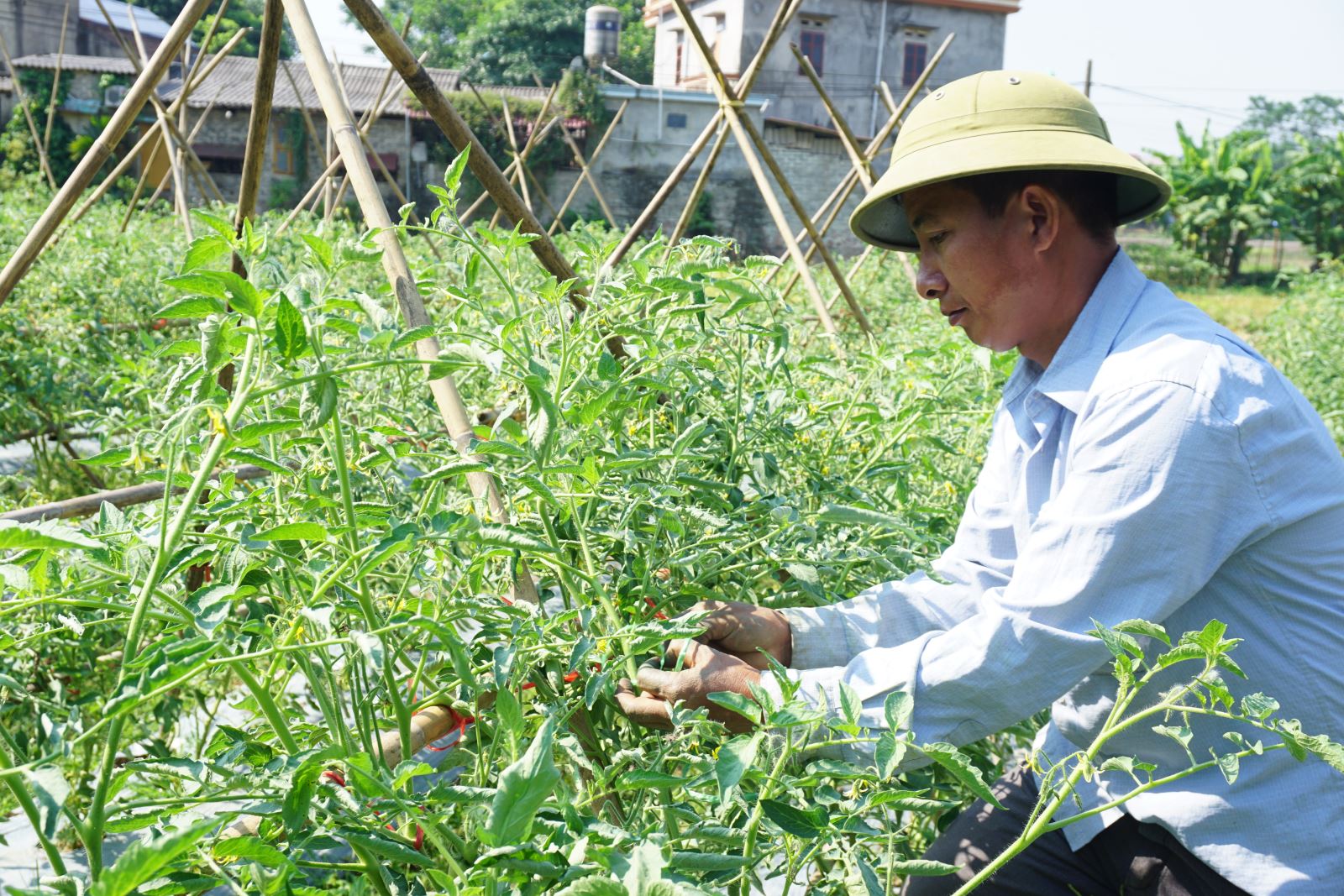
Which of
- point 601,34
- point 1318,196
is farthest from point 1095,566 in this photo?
point 601,34

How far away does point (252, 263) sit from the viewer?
99 cm

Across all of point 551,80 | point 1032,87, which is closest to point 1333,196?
point 551,80

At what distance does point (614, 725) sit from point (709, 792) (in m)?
0.33

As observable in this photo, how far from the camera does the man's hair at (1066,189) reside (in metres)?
1.45

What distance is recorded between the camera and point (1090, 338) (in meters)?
1.46

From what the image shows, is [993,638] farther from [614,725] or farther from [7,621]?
[7,621]

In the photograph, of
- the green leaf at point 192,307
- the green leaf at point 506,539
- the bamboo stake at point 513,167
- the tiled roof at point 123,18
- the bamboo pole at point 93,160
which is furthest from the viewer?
the tiled roof at point 123,18

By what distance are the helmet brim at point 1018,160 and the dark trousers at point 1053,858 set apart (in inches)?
32.5

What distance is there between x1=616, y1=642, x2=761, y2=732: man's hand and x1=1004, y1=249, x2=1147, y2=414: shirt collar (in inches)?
21.3

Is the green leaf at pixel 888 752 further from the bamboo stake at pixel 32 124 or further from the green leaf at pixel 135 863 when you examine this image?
the bamboo stake at pixel 32 124

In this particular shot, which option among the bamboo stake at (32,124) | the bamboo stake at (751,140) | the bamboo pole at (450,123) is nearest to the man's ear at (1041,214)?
the bamboo pole at (450,123)

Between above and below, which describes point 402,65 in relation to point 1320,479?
above

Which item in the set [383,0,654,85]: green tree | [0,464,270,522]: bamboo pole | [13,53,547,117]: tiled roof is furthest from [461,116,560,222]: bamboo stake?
[383,0,654,85]: green tree

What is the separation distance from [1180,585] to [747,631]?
495 mm
